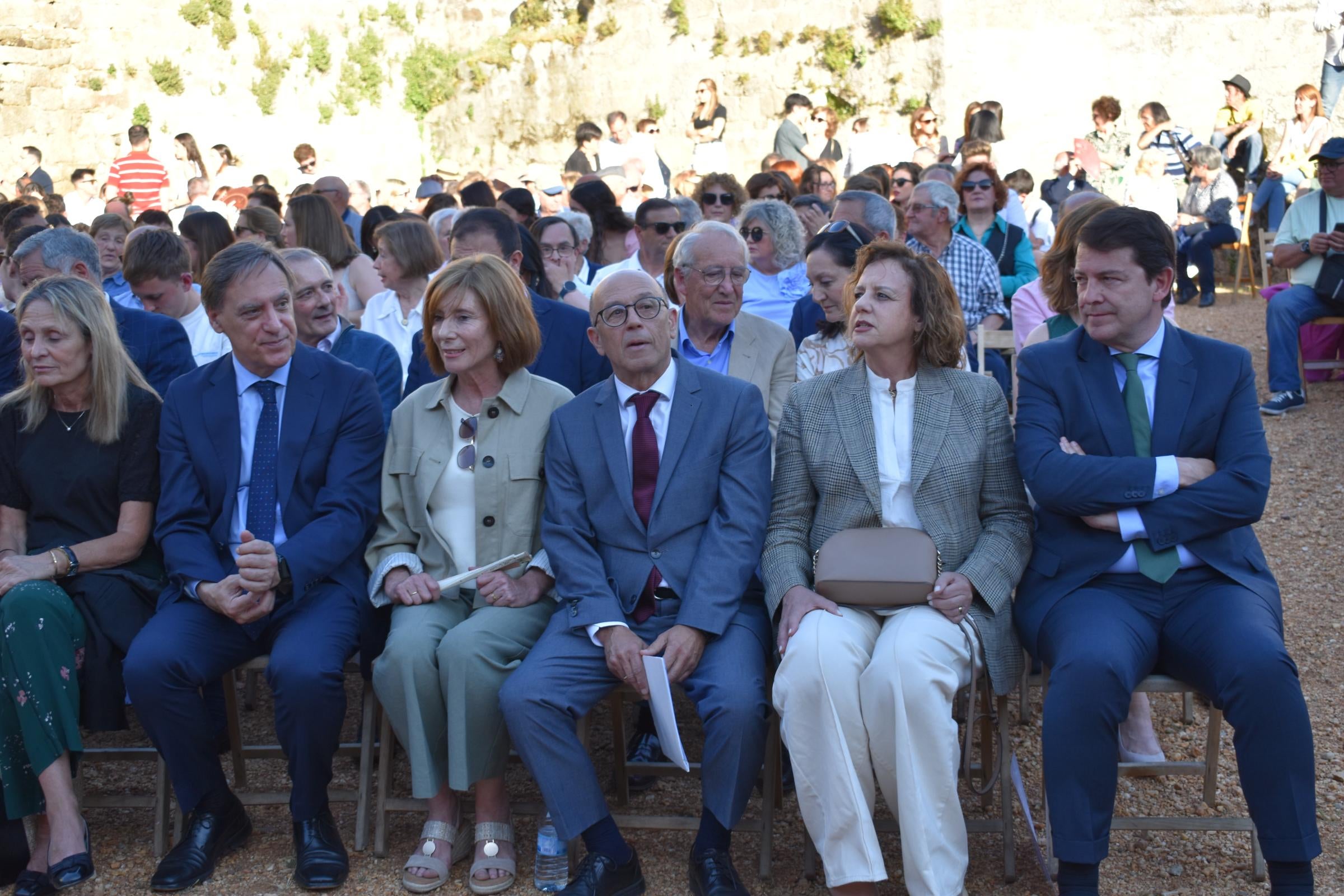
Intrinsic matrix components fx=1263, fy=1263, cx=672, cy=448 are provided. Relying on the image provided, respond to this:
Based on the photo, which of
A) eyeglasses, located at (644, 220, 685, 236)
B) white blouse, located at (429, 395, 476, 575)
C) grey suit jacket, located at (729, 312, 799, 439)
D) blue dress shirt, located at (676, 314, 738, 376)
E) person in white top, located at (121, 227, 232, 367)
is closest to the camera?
white blouse, located at (429, 395, 476, 575)

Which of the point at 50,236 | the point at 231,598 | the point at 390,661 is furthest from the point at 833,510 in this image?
the point at 50,236

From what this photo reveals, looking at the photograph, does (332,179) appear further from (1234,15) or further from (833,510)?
(1234,15)

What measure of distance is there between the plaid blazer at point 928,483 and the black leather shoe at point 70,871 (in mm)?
2123

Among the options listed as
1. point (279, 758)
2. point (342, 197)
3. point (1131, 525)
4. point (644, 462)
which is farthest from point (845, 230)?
point (342, 197)

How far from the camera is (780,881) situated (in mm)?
3521

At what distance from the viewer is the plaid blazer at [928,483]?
11.8 feet

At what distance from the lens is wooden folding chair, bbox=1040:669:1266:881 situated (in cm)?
334

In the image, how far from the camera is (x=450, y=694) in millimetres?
3584

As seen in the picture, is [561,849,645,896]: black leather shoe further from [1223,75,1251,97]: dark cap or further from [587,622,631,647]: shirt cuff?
[1223,75,1251,97]: dark cap

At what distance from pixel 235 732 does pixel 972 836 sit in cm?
231

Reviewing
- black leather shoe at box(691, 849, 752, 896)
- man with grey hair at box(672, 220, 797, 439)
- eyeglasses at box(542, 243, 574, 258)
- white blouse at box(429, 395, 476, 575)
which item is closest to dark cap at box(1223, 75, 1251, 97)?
eyeglasses at box(542, 243, 574, 258)

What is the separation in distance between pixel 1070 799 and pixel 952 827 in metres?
0.30

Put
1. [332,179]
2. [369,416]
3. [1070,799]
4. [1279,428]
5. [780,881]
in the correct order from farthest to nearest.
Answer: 1. [332,179]
2. [1279,428]
3. [369,416]
4. [780,881]
5. [1070,799]

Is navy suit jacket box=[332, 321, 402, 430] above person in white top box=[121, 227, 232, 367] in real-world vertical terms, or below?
below
